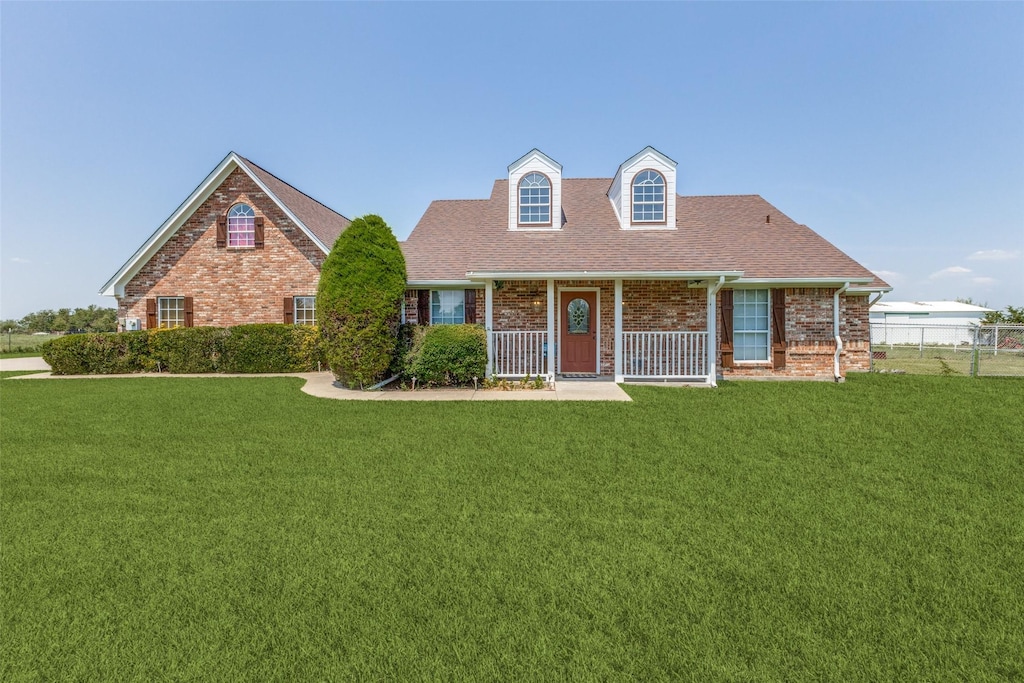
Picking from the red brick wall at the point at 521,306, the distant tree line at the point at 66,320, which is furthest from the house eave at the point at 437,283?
the distant tree line at the point at 66,320

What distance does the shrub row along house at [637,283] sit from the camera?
11898mm

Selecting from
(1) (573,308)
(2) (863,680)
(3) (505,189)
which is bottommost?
(2) (863,680)

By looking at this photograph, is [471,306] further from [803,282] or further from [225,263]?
[225,263]

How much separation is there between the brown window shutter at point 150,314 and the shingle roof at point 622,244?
9.92 meters

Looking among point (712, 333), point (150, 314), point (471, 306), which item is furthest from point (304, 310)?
point (712, 333)

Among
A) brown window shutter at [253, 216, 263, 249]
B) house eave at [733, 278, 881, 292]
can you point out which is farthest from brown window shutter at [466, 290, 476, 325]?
brown window shutter at [253, 216, 263, 249]

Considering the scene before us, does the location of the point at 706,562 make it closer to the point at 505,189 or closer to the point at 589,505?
the point at 589,505

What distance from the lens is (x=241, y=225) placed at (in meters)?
16.5

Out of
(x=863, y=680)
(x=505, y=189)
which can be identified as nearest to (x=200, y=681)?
(x=863, y=680)

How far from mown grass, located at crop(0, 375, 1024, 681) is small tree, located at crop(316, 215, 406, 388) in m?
4.00

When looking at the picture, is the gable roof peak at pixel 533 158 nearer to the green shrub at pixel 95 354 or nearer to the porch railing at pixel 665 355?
the porch railing at pixel 665 355

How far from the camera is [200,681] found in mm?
2273

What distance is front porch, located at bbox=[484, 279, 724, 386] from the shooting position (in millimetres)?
12000

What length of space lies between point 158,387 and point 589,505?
12.0m
